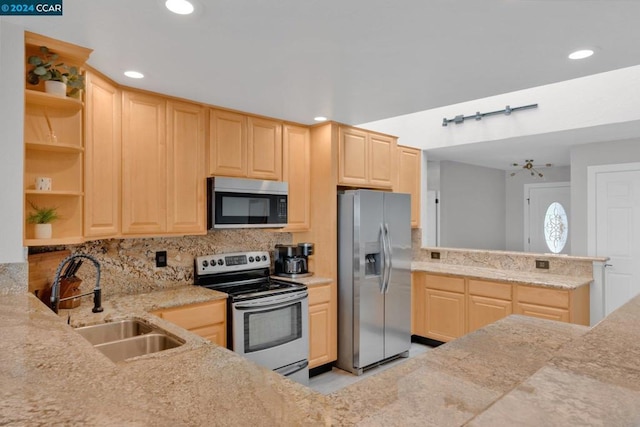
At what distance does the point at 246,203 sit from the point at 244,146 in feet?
1.64

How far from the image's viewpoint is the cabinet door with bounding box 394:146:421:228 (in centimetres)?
449

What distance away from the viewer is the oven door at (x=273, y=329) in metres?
2.83

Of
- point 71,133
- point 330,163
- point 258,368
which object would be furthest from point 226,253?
point 258,368

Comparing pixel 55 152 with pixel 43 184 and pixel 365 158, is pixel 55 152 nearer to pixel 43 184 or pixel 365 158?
pixel 43 184

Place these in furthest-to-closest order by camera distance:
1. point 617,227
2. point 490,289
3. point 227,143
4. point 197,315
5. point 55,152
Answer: point 617,227 → point 490,289 → point 227,143 → point 197,315 → point 55,152

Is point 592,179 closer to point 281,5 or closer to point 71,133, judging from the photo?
point 281,5

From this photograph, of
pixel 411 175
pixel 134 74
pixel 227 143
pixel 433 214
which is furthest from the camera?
pixel 433 214

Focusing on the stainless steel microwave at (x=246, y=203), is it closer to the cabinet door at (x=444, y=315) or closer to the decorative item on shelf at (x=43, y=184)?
the decorative item on shelf at (x=43, y=184)

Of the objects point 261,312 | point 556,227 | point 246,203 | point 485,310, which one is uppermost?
point 246,203

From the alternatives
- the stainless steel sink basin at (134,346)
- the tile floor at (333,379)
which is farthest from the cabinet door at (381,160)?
the stainless steel sink basin at (134,346)

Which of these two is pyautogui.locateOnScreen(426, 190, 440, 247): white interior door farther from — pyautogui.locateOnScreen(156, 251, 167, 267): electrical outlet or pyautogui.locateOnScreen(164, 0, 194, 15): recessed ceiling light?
pyautogui.locateOnScreen(164, 0, 194, 15): recessed ceiling light

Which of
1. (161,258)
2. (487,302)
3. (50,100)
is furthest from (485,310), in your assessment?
(50,100)

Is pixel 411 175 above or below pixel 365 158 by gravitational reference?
below

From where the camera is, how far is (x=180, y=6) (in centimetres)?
162
